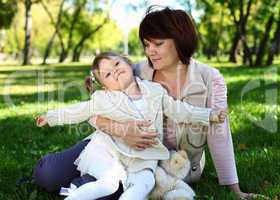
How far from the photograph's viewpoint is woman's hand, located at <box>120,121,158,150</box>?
3.58 metres

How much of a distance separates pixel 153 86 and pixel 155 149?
Result: 46cm

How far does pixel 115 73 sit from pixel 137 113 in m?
0.32

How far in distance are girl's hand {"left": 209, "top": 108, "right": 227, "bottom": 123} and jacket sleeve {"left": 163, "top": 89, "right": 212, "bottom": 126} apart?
0.03 meters

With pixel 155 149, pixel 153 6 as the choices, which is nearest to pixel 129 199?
pixel 155 149

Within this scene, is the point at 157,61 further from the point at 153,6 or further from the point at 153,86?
the point at 153,6

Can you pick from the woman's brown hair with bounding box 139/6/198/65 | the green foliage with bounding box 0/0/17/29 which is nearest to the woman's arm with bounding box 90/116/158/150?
the woman's brown hair with bounding box 139/6/198/65

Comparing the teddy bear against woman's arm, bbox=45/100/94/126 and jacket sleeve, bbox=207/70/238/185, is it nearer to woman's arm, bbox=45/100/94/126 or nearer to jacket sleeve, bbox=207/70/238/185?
jacket sleeve, bbox=207/70/238/185

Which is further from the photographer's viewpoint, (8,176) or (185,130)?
(8,176)

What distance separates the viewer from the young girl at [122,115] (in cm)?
350

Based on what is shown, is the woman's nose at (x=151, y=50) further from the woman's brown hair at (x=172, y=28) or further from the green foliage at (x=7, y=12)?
the green foliage at (x=7, y=12)

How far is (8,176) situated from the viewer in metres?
4.59

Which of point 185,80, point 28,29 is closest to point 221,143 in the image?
point 185,80

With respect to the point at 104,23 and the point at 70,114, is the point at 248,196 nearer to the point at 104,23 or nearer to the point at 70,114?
the point at 70,114

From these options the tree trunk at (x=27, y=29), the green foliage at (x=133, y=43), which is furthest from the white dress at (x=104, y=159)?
the green foliage at (x=133, y=43)
